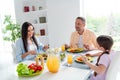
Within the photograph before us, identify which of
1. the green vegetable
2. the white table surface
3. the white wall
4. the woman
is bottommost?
the white table surface

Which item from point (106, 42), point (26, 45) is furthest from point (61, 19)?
point (106, 42)

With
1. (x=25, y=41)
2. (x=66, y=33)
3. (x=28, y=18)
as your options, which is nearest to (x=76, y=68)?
(x=25, y=41)

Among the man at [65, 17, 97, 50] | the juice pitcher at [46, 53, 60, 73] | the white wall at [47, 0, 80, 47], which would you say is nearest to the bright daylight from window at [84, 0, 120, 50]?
the white wall at [47, 0, 80, 47]

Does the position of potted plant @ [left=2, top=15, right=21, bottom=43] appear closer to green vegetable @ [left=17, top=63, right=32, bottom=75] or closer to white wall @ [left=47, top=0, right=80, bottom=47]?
white wall @ [left=47, top=0, right=80, bottom=47]

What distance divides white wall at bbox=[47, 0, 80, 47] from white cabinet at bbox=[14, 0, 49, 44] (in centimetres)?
24

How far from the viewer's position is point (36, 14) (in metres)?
4.28

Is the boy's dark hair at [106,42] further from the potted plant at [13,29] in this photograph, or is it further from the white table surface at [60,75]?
the potted plant at [13,29]

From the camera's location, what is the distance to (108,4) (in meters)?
3.59

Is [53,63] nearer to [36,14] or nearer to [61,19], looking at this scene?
[61,19]

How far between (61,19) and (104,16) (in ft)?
2.90

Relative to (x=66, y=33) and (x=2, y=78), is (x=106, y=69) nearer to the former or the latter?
(x=2, y=78)

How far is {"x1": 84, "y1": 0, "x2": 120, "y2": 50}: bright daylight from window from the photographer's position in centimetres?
357

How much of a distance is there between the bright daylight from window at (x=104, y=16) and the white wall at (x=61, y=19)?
0.28 meters

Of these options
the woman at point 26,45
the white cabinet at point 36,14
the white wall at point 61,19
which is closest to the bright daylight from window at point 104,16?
the white wall at point 61,19
